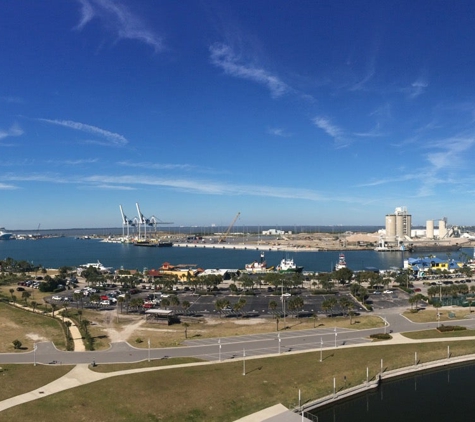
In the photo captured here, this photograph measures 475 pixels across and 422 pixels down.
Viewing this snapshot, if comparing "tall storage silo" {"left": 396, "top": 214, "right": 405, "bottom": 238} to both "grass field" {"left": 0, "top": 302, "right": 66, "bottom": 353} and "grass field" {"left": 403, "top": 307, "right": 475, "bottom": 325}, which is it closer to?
"grass field" {"left": 403, "top": 307, "right": 475, "bottom": 325}

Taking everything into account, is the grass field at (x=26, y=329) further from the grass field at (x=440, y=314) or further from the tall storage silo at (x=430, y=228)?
the tall storage silo at (x=430, y=228)

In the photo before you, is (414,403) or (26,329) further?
(26,329)

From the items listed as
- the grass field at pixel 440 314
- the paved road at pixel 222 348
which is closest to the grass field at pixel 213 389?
the paved road at pixel 222 348

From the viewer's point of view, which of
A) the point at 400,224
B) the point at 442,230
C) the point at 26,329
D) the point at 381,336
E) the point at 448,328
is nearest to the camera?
the point at 381,336

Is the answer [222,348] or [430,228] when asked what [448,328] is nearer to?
[222,348]

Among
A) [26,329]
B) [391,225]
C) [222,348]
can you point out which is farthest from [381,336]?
[391,225]

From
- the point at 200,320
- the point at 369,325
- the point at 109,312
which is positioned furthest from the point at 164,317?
the point at 369,325

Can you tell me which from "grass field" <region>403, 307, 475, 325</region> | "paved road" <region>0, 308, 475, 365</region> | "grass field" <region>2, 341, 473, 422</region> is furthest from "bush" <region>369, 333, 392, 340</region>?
"grass field" <region>403, 307, 475, 325</region>
